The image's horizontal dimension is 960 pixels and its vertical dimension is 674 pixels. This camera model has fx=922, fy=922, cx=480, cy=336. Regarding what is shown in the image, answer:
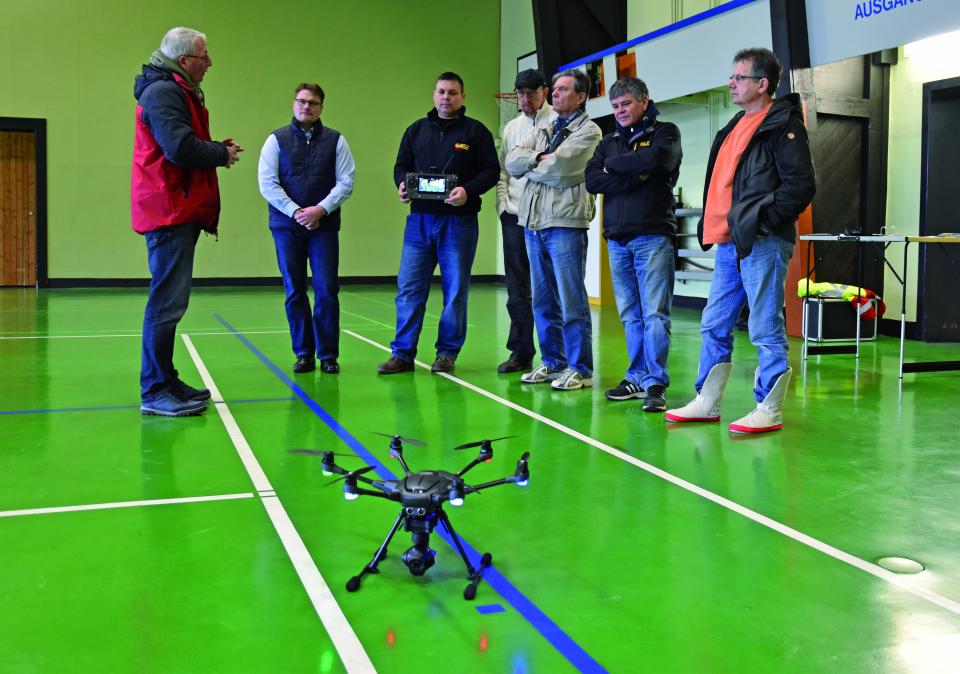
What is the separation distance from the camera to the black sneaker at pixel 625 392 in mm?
5137

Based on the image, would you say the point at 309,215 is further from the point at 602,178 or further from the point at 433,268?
the point at 602,178

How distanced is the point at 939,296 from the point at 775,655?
24.1 feet

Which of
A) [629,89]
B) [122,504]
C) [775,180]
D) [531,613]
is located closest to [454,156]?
[629,89]

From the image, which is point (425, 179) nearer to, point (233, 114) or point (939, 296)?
point (939, 296)

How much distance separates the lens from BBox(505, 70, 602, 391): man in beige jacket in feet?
17.1

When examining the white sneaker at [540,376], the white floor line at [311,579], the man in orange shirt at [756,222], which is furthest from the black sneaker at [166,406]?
the man in orange shirt at [756,222]

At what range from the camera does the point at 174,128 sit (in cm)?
431

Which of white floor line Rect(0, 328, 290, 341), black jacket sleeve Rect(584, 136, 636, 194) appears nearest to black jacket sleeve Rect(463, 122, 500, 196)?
black jacket sleeve Rect(584, 136, 636, 194)

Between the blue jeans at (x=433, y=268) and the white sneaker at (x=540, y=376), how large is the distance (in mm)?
672

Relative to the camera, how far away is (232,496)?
10.7 feet

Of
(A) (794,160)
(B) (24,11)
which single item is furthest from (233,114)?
(A) (794,160)

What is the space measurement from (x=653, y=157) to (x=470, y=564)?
2.84 metres

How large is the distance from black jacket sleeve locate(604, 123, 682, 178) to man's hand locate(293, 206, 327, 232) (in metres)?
1.97

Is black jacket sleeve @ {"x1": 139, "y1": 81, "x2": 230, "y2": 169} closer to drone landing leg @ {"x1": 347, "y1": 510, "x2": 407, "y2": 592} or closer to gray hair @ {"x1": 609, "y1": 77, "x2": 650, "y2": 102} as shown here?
gray hair @ {"x1": 609, "y1": 77, "x2": 650, "y2": 102}
